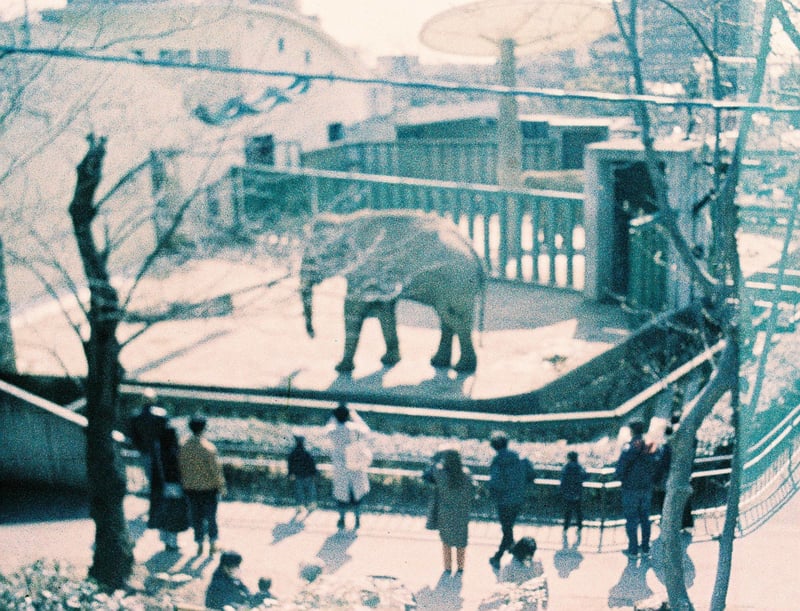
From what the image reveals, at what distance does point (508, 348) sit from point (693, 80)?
4.66m

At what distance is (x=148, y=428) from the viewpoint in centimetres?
848

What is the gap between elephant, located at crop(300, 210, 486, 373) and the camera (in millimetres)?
11375

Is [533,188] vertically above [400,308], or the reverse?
[533,188]

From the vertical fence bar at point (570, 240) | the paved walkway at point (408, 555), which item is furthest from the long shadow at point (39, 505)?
the vertical fence bar at point (570, 240)

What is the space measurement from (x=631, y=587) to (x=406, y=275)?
15.5 ft

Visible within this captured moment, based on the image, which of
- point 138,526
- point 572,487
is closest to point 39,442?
point 138,526

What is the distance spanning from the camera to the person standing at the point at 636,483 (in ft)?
25.7

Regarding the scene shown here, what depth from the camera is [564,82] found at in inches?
938

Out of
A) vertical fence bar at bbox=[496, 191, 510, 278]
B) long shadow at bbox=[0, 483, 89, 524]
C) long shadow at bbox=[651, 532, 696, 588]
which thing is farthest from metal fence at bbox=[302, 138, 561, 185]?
long shadow at bbox=[651, 532, 696, 588]

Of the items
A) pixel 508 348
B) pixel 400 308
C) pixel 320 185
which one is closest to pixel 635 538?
pixel 508 348

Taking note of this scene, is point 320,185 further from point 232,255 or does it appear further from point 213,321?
point 213,321

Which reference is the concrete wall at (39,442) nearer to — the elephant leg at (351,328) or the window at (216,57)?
the elephant leg at (351,328)

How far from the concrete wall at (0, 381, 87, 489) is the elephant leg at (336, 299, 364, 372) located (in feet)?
9.74

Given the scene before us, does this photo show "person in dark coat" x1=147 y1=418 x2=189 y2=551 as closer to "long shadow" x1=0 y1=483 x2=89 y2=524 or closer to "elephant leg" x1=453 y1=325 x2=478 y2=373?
"long shadow" x1=0 y1=483 x2=89 y2=524
